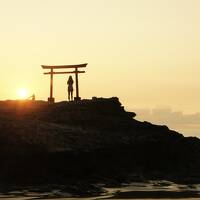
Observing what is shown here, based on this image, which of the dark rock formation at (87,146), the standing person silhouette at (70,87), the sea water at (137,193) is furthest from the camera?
the standing person silhouette at (70,87)

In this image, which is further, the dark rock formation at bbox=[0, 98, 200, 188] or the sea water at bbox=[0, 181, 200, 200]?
the dark rock formation at bbox=[0, 98, 200, 188]

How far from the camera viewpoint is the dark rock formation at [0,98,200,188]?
3105 cm

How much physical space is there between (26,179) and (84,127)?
812 cm

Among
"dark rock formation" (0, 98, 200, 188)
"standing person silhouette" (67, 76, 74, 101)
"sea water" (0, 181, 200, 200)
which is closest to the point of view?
"sea water" (0, 181, 200, 200)

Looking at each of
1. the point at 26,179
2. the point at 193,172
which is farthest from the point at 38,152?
the point at 193,172

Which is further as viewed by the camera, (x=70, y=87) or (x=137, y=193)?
(x=70, y=87)

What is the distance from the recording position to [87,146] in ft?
109

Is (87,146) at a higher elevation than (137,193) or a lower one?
higher

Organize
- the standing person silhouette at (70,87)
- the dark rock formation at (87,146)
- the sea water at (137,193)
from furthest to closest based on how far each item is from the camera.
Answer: the standing person silhouette at (70,87), the dark rock formation at (87,146), the sea water at (137,193)

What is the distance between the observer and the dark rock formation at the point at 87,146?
102 feet

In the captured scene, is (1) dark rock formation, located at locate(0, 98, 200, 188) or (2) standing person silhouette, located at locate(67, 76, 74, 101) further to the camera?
(2) standing person silhouette, located at locate(67, 76, 74, 101)

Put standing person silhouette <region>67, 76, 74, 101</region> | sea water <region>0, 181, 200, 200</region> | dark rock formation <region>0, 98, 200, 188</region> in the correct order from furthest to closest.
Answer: standing person silhouette <region>67, 76, 74, 101</region> < dark rock formation <region>0, 98, 200, 188</region> < sea water <region>0, 181, 200, 200</region>

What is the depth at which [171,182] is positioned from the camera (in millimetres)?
34062

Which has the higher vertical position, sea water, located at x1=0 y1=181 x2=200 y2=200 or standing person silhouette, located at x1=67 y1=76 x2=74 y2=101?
standing person silhouette, located at x1=67 y1=76 x2=74 y2=101
